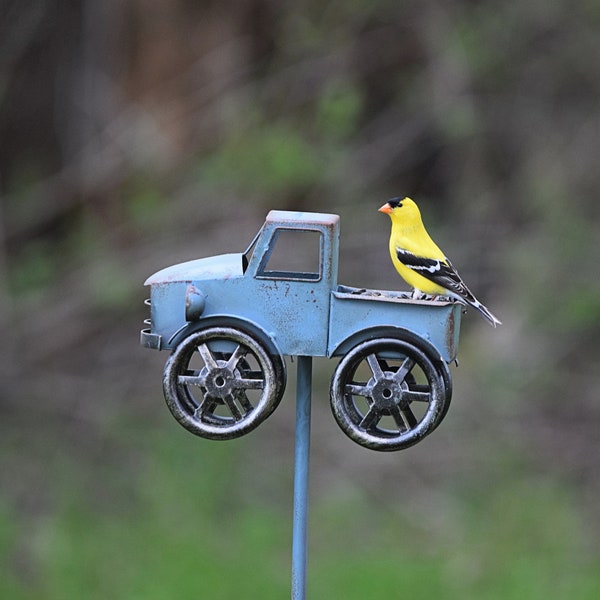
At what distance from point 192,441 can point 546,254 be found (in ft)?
8.82

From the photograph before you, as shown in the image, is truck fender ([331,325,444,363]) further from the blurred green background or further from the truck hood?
the blurred green background

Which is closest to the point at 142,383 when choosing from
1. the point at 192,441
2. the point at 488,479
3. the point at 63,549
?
the point at 192,441

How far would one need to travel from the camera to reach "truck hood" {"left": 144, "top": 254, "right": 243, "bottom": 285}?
2318 millimetres

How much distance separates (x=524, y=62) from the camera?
7.49 metres

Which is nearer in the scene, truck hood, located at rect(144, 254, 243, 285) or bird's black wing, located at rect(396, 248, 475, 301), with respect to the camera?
truck hood, located at rect(144, 254, 243, 285)

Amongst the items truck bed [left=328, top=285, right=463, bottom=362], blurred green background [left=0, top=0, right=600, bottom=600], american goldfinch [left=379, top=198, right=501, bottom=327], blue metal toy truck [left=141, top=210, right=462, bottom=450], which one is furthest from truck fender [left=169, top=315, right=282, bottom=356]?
blurred green background [left=0, top=0, right=600, bottom=600]

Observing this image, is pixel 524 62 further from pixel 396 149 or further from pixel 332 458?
pixel 332 458

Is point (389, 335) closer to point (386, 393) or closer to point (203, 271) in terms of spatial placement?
point (386, 393)

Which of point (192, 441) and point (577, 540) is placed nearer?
point (577, 540)

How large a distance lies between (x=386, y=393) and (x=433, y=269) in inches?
20.7

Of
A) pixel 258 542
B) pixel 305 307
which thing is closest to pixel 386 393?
pixel 305 307

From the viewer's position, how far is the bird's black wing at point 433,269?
2.70 metres

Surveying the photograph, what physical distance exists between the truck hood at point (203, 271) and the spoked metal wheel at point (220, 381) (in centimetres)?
12

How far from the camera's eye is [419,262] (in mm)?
2697
